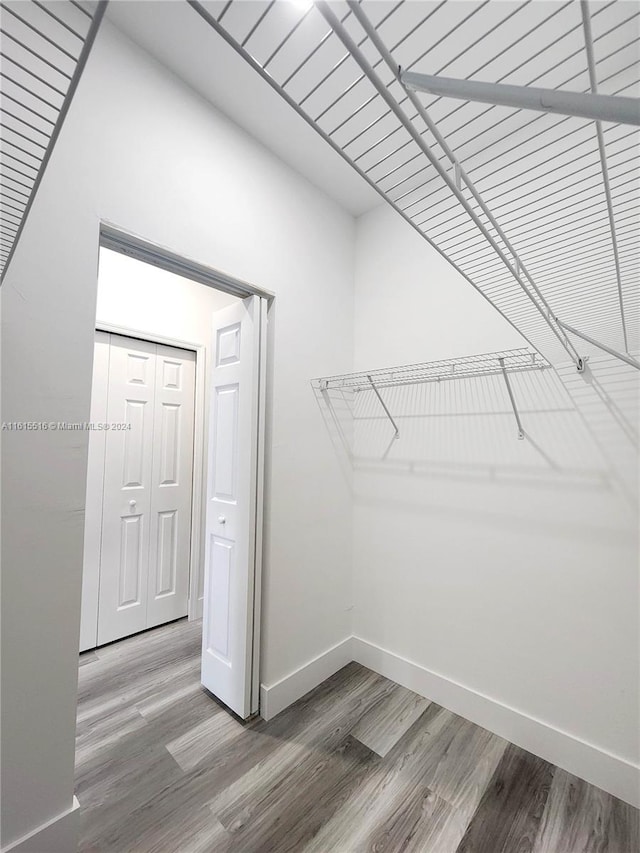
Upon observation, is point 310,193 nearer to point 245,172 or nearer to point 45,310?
point 245,172

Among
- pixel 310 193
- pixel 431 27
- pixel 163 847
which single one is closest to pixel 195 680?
pixel 163 847

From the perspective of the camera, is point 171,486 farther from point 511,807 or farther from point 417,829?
point 511,807

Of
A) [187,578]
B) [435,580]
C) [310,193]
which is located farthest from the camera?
[187,578]

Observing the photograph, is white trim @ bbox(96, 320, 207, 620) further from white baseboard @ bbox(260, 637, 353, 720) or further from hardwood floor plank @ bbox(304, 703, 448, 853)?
hardwood floor plank @ bbox(304, 703, 448, 853)

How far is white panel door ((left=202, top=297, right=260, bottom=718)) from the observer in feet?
6.17

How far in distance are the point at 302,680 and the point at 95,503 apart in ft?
5.29

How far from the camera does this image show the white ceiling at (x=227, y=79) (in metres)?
1.41

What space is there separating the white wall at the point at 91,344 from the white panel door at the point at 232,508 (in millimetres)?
102

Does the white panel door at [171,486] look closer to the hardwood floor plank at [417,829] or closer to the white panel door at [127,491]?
the white panel door at [127,491]

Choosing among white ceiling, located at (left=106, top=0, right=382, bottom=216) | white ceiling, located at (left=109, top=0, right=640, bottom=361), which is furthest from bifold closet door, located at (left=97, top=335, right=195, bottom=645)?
white ceiling, located at (left=109, top=0, right=640, bottom=361)

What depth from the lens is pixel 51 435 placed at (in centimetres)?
127

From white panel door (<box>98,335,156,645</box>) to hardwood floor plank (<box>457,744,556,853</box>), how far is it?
7.16 feet

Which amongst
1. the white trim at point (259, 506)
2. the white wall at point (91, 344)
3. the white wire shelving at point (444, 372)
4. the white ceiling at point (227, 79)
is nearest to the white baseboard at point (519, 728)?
the white wall at point (91, 344)

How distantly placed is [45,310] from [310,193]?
154 cm
